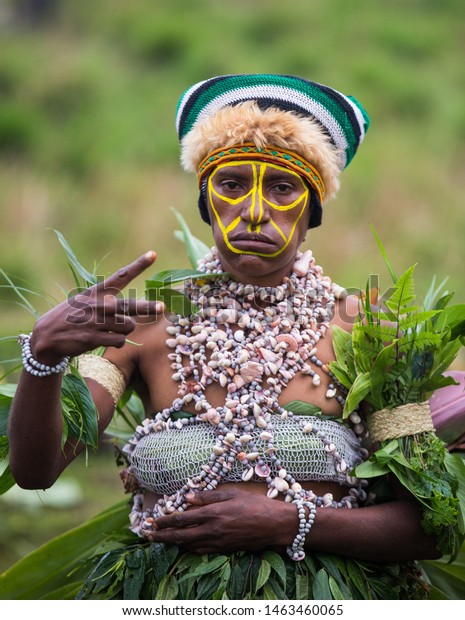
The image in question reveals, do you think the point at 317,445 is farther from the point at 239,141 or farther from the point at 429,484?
the point at 239,141

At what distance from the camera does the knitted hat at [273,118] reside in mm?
2885

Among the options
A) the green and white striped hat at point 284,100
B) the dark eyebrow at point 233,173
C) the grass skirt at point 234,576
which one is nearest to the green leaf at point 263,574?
the grass skirt at point 234,576

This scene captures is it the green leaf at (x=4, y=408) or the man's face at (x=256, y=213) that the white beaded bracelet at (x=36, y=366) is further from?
the man's face at (x=256, y=213)

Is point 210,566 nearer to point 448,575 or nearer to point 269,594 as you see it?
point 269,594

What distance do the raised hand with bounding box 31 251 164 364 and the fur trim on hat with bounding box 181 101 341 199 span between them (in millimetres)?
677

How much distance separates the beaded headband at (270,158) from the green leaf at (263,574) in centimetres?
121

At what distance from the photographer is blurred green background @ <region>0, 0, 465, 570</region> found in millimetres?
6930

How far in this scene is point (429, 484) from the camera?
275 centimetres

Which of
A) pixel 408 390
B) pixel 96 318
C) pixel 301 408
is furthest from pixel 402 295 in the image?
pixel 96 318

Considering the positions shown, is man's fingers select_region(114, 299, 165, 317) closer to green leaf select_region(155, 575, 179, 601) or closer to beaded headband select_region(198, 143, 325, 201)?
beaded headband select_region(198, 143, 325, 201)

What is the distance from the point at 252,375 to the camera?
9.30 ft

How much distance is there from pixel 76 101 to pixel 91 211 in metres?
1.72

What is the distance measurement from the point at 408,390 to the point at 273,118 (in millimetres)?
960

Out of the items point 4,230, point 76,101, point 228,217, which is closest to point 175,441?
point 228,217
